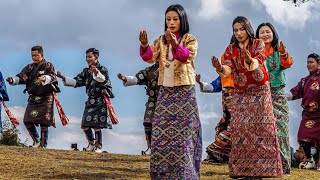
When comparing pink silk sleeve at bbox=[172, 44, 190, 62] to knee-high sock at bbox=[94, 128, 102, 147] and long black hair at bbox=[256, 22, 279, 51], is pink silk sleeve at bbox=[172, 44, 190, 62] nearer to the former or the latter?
long black hair at bbox=[256, 22, 279, 51]

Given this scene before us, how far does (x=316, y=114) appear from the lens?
36.4ft

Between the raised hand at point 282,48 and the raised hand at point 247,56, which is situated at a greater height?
the raised hand at point 282,48

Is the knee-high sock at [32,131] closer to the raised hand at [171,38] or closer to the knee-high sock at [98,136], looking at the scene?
the knee-high sock at [98,136]

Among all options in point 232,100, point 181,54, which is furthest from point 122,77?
point 181,54

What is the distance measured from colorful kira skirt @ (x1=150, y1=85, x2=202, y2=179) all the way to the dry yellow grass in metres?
1.86

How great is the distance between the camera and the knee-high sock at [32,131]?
38.5 feet

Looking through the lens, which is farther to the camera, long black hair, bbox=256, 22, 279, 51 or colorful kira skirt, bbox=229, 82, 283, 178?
long black hair, bbox=256, 22, 279, 51

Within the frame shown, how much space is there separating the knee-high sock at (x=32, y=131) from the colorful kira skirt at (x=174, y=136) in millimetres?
6069

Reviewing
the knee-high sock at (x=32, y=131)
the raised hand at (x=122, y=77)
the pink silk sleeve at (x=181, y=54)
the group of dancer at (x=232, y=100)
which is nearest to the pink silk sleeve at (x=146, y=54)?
the group of dancer at (x=232, y=100)

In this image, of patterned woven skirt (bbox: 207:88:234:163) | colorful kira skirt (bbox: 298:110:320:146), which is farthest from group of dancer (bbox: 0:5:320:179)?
colorful kira skirt (bbox: 298:110:320:146)

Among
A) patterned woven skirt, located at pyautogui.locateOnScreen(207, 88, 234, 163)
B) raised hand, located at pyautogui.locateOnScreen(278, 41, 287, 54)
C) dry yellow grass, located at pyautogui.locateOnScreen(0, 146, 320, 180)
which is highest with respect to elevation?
raised hand, located at pyautogui.locateOnScreen(278, 41, 287, 54)

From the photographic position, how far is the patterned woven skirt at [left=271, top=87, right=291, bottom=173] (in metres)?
8.43

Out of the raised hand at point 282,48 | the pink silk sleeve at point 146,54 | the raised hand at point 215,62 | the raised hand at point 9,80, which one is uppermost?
the raised hand at point 9,80

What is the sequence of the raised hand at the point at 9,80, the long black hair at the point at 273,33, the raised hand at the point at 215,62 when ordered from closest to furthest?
the raised hand at the point at 215,62 < the long black hair at the point at 273,33 < the raised hand at the point at 9,80
